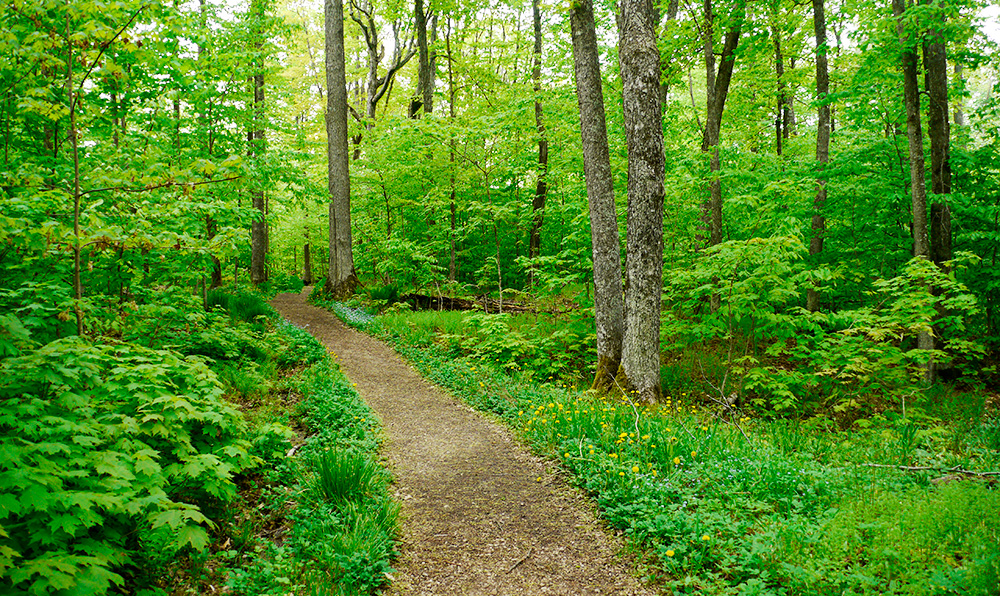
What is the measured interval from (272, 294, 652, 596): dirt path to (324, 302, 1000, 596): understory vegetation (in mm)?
274

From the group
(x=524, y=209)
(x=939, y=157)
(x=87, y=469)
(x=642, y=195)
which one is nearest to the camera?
(x=87, y=469)

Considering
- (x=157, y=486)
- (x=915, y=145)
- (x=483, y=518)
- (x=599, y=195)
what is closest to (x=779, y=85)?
(x=915, y=145)

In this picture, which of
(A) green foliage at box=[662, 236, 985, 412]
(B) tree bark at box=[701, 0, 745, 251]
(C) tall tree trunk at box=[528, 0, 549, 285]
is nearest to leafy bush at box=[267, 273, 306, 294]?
(C) tall tree trunk at box=[528, 0, 549, 285]

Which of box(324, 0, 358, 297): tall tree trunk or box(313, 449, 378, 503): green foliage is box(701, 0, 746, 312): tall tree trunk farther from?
box(324, 0, 358, 297): tall tree trunk

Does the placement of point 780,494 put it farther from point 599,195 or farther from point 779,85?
point 779,85

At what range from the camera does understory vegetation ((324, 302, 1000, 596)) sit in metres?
2.81

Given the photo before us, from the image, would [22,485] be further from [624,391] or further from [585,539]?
[624,391]

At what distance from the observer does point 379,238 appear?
1583 centimetres

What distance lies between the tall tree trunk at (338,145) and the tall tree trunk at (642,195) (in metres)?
10.2

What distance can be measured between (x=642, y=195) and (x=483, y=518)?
15.8 feet

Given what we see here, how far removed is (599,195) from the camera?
7.73m

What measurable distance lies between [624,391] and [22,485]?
6.45 metres

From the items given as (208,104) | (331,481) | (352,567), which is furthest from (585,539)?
(208,104)


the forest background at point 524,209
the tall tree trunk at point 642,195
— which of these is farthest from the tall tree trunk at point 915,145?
the tall tree trunk at point 642,195
